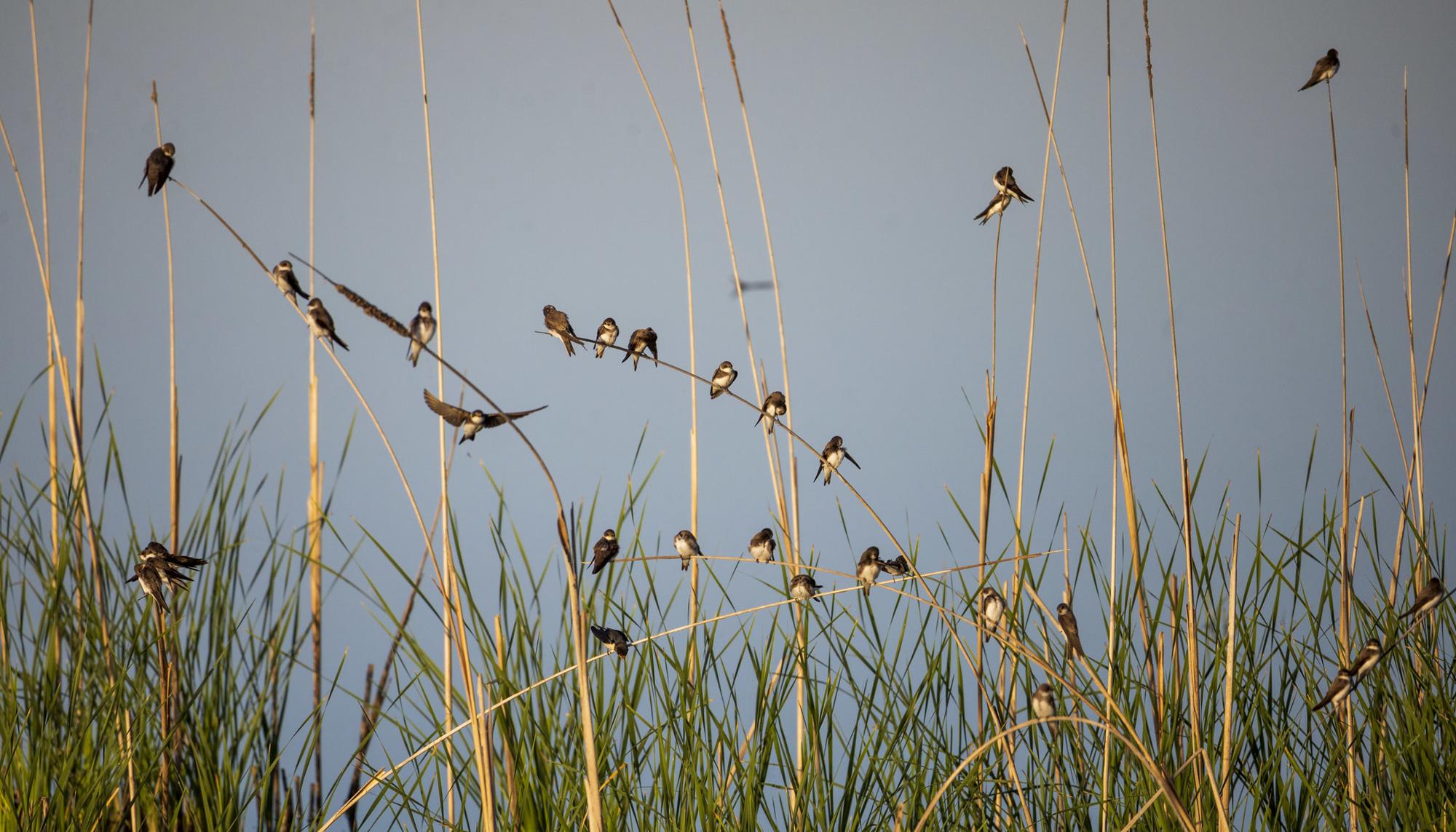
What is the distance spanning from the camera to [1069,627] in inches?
97.3

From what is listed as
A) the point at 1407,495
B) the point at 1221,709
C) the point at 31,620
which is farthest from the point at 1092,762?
the point at 31,620

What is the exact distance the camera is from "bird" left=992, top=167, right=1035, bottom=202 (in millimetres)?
2510

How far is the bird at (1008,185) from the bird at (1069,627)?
95 centimetres

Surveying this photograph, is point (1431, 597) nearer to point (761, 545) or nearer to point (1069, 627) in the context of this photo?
point (1069, 627)

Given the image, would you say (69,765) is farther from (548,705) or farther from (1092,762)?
(1092,762)

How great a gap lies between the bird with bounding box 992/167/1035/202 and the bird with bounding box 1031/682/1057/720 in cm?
109

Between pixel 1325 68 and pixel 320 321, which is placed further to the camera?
pixel 1325 68

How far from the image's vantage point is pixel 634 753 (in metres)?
2.53

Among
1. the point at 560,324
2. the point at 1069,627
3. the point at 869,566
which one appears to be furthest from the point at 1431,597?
the point at 560,324

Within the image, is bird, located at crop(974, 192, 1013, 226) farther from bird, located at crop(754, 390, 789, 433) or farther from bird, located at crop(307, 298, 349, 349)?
bird, located at crop(307, 298, 349, 349)

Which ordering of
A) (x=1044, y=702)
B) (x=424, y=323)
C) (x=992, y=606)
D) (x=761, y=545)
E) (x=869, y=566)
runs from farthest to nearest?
(x=761, y=545)
(x=869, y=566)
(x=992, y=606)
(x=1044, y=702)
(x=424, y=323)

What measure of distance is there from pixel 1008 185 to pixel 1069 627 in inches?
39.7

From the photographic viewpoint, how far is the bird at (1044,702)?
2340 mm

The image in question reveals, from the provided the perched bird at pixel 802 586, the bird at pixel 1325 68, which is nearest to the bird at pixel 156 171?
the perched bird at pixel 802 586
